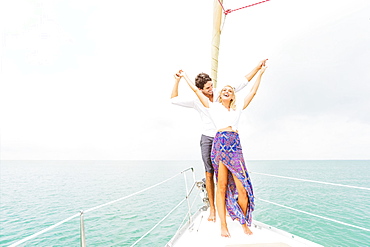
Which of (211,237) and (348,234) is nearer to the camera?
(211,237)

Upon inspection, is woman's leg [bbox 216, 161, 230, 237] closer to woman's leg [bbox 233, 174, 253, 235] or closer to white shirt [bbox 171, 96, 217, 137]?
woman's leg [bbox 233, 174, 253, 235]

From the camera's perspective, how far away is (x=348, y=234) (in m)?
7.27

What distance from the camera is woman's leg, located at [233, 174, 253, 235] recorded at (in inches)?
69.2

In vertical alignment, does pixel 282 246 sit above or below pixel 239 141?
below

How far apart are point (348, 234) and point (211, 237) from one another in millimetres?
8769

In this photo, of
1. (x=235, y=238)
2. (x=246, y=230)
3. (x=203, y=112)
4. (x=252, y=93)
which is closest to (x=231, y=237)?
(x=235, y=238)

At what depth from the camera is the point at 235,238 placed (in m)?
1.65

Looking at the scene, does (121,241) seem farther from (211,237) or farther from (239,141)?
(239,141)

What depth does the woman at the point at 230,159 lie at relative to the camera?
174 cm

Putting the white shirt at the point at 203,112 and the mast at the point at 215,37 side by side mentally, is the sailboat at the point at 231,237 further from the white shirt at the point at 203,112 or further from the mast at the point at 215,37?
the mast at the point at 215,37

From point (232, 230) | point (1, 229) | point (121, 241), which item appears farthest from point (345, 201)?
point (1, 229)

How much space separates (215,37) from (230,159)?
2.04m

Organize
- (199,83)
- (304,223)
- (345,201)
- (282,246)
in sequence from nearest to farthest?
(282,246) < (199,83) < (304,223) < (345,201)

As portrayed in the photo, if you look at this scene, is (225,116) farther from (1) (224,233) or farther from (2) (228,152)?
(1) (224,233)
